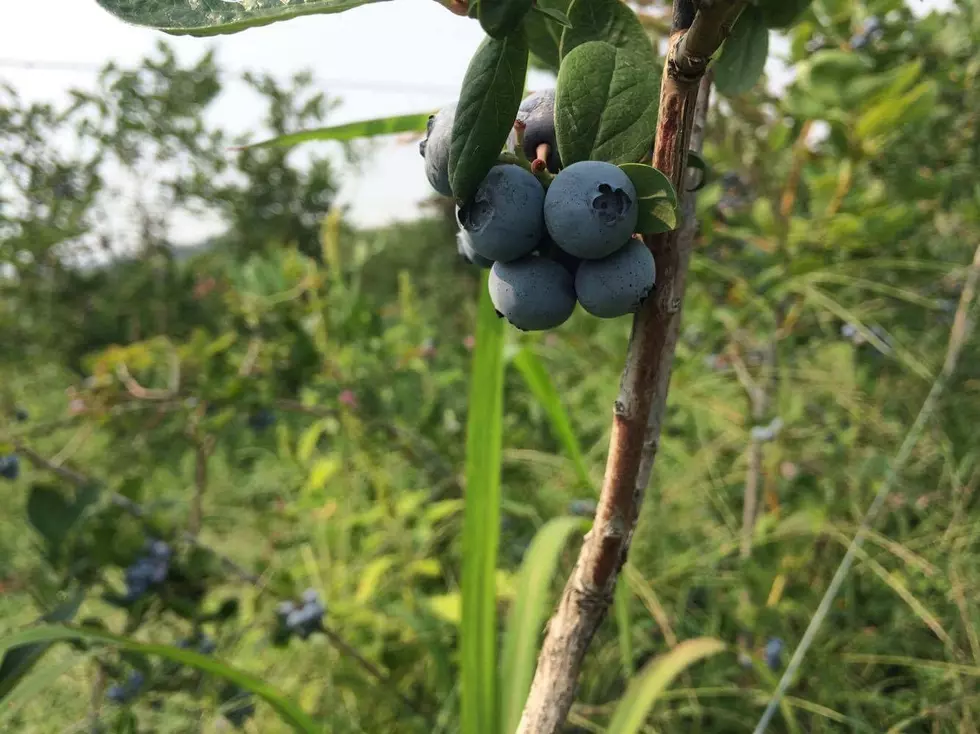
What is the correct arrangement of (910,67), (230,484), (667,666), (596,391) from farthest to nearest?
(230,484) → (596,391) → (910,67) → (667,666)

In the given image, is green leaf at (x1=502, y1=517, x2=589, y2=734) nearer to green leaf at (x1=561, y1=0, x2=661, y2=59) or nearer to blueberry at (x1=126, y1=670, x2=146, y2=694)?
blueberry at (x1=126, y1=670, x2=146, y2=694)

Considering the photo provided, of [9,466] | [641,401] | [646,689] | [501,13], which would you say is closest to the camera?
[501,13]

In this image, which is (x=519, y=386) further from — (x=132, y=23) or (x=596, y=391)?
(x=132, y=23)

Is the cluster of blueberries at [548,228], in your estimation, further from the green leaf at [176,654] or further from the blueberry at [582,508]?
the blueberry at [582,508]

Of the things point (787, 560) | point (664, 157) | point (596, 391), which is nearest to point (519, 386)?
point (596, 391)

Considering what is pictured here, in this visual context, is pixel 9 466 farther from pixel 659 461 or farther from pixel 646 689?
pixel 659 461

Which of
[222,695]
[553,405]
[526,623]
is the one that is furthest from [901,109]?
[222,695]

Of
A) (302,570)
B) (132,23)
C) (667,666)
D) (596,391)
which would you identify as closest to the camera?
(132,23)
